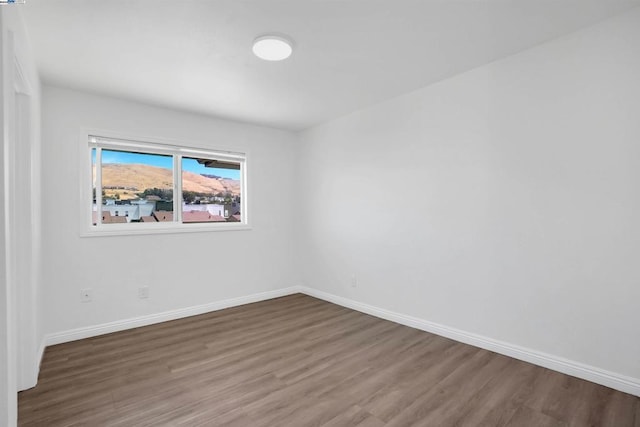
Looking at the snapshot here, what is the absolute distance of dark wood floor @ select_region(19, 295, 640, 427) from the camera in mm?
1840

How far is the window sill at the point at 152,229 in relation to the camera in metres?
3.14

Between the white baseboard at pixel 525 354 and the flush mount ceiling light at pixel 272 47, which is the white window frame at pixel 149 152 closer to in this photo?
the flush mount ceiling light at pixel 272 47

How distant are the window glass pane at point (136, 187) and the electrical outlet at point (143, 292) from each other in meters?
0.75

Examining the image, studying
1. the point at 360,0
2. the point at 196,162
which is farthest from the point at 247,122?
the point at 360,0

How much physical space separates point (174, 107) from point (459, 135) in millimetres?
3067

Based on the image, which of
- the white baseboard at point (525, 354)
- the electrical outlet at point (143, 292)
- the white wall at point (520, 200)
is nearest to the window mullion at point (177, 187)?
the electrical outlet at point (143, 292)

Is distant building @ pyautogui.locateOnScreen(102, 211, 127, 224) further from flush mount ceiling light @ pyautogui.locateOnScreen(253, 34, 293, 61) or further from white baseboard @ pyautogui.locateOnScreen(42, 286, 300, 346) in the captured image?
flush mount ceiling light @ pyautogui.locateOnScreen(253, 34, 293, 61)

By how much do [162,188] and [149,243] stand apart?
68 cm

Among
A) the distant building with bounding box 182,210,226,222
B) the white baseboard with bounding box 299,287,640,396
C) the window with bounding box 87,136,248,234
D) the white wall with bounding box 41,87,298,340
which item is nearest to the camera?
the white baseboard with bounding box 299,287,640,396

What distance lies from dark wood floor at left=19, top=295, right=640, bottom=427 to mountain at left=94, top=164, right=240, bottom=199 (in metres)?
1.54

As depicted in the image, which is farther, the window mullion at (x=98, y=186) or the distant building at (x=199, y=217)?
the distant building at (x=199, y=217)

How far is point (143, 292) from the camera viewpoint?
11.1 feet

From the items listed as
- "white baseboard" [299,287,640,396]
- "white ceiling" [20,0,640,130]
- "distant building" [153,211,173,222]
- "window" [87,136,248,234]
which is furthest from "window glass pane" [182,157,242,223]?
"white baseboard" [299,287,640,396]

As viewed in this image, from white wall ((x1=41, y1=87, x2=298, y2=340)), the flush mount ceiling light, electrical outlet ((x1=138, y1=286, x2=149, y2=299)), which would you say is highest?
the flush mount ceiling light
